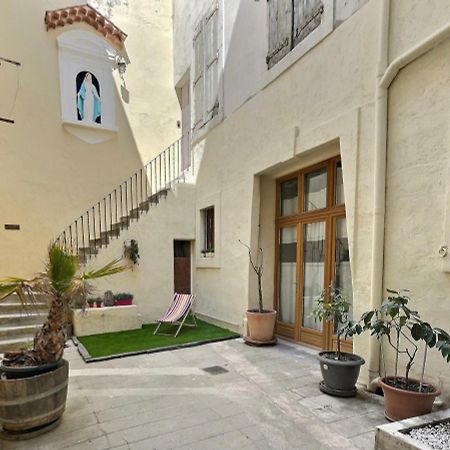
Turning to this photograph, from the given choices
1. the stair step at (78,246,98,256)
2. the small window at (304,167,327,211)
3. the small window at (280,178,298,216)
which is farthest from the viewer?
the stair step at (78,246,98,256)

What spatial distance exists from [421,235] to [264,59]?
12.2 ft

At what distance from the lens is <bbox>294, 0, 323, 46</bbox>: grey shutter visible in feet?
13.4

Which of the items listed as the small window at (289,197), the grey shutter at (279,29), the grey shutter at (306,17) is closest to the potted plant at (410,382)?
the small window at (289,197)

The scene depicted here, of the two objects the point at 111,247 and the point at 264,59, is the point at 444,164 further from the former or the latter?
the point at 111,247

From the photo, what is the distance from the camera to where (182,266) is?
759cm

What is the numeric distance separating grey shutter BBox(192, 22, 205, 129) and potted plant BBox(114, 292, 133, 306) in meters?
4.14

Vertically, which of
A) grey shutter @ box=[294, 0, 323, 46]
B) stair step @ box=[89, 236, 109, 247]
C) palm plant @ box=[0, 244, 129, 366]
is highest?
grey shutter @ box=[294, 0, 323, 46]

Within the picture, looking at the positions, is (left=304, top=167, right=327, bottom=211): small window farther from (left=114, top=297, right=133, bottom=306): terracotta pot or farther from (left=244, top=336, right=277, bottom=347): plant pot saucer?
(left=114, top=297, right=133, bottom=306): terracotta pot

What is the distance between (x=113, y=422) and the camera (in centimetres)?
276

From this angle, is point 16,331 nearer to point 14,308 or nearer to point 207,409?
point 14,308

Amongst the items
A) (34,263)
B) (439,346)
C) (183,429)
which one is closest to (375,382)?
(439,346)

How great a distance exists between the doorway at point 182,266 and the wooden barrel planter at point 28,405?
191 inches

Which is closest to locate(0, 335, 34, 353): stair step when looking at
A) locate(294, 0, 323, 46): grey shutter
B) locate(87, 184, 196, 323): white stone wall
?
locate(87, 184, 196, 323): white stone wall

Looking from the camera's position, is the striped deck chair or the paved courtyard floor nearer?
the paved courtyard floor
